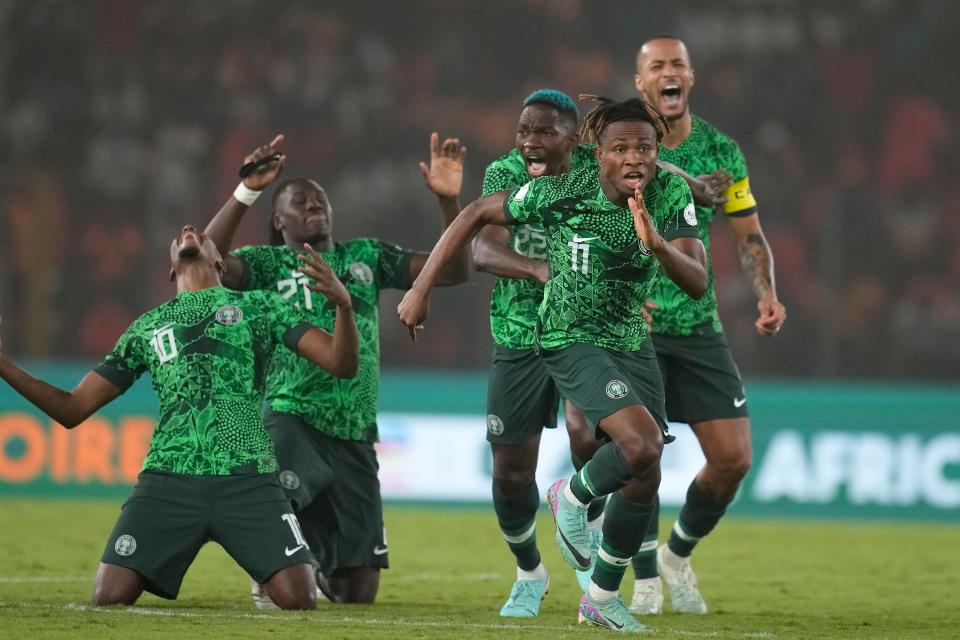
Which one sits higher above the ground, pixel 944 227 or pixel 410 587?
pixel 944 227

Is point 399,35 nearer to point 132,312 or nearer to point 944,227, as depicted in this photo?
point 132,312

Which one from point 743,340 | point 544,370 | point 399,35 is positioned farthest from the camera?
A: point 399,35

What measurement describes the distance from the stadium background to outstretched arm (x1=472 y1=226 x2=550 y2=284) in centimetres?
647

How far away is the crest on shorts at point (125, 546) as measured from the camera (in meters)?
6.05

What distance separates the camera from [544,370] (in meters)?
6.80

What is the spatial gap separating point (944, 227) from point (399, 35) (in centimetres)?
590

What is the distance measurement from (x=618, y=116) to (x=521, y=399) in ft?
5.20

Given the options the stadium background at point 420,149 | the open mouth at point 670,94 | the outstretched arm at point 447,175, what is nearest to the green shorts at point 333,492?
the outstretched arm at point 447,175

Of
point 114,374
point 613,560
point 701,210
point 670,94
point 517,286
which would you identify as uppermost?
point 670,94

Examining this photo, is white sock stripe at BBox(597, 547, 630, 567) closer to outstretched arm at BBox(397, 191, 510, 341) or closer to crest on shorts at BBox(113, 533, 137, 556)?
outstretched arm at BBox(397, 191, 510, 341)

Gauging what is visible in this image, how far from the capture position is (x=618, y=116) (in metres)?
5.80

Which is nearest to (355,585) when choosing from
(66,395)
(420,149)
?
(66,395)

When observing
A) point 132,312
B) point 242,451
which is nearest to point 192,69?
point 132,312

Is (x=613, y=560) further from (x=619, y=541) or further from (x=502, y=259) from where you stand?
(x=502, y=259)
